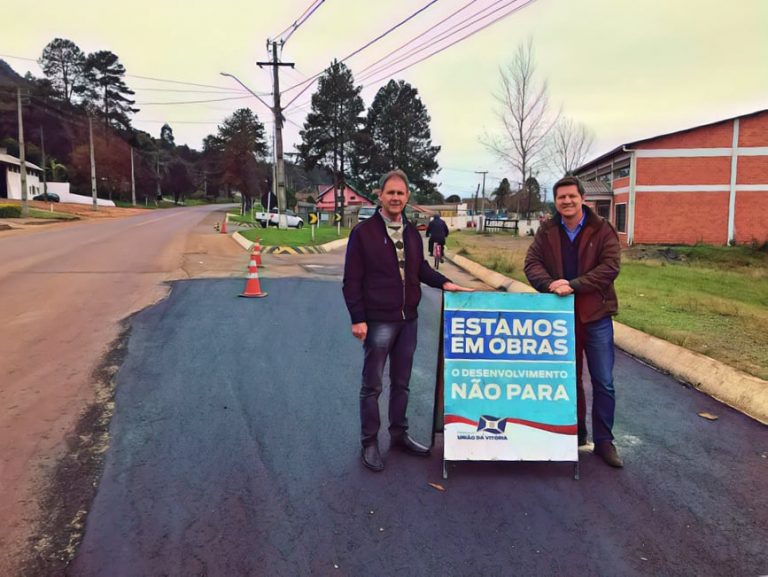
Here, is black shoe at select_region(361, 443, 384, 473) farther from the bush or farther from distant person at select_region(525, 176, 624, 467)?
the bush

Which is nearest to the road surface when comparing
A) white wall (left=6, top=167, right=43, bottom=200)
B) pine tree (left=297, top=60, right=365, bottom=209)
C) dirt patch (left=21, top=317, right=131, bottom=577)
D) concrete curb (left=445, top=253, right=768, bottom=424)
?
dirt patch (left=21, top=317, right=131, bottom=577)

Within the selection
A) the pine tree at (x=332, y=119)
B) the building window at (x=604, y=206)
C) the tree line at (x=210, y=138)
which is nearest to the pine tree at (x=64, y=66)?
the tree line at (x=210, y=138)

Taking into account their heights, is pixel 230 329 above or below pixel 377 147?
below

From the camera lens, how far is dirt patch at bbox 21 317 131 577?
2.86 metres

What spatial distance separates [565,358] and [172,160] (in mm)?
112621

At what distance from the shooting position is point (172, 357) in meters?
6.42

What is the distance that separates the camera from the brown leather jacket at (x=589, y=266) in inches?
156

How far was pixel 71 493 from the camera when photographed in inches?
137

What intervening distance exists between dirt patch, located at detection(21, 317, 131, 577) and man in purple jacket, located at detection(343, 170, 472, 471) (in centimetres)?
169

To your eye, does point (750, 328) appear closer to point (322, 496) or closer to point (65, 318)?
point (322, 496)

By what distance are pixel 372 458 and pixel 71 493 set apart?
179cm

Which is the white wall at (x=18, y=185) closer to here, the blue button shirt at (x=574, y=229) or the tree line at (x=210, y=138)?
the tree line at (x=210, y=138)

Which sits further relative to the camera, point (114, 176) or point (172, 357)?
point (114, 176)

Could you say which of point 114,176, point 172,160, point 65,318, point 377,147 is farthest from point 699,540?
point 172,160
